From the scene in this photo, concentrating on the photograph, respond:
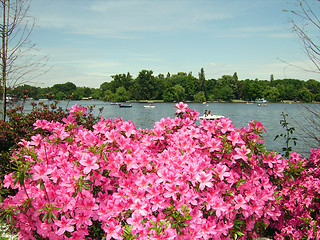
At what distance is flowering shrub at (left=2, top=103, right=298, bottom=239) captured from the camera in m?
2.46

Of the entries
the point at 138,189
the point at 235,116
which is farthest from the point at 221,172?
the point at 235,116

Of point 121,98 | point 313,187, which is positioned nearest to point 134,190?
point 313,187

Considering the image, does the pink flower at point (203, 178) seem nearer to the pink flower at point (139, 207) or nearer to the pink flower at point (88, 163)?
the pink flower at point (139, 207)

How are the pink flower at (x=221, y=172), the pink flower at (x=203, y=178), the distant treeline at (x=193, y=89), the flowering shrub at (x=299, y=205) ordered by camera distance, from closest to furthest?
1. the pink flower at (x=203, y=178)
2. the pink flower at (x=221, y=172)
3. the flowering shrub at (x=299, y=205)
4. the distant treeline at (x=193, y=89)

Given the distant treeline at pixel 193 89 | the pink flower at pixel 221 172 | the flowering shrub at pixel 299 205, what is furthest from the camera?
the distant treeline at pixel 193 89

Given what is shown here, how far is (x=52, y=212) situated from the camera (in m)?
2.47

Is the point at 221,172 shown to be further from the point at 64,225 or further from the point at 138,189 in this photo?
the point at 64,225

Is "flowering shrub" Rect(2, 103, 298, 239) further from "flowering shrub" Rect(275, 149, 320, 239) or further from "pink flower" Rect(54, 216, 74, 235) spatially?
"flowering shrub" Rect(275, 149, 320, 239)

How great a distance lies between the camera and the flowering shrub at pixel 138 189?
2.46 metres

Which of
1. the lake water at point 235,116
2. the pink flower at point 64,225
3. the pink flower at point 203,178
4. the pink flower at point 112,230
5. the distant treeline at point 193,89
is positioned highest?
the distant treeline at point 193,89

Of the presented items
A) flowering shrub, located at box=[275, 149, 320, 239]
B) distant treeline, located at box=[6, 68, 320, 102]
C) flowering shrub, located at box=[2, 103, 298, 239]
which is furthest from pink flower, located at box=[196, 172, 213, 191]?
distant treeline, located at box=[6, 68, 320, 102]

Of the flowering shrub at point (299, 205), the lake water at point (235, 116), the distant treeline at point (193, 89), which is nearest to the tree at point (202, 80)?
the distant treeline at point (193, 89)

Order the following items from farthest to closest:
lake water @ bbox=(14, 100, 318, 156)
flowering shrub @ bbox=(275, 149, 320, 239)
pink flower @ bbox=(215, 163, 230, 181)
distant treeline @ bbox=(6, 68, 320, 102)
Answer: distant treeline @ bbox=(6, 68, 320, 102)
lake water @ bbox=(14, 100, 318, 156)
flowering shrub @ bbox=(275, 149, 320, 239)
pink flower @ bbox=(215, 163, 230, 181)

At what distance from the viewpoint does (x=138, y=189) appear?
257cm
